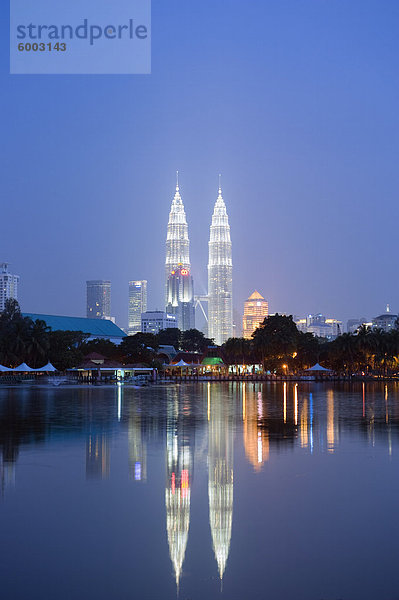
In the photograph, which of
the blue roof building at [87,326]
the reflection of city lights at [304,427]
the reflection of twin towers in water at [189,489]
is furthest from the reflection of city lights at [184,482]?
the blue roof building at [87,326]

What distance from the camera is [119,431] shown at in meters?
28.4

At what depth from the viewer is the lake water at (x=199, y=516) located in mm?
9648

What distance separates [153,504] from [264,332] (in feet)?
370

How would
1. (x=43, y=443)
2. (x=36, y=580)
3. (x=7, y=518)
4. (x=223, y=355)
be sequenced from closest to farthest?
1. (x=36, y=580)
2. (x=7, y=518)
3. (x=43, y=443)
4. (x=223, y=355)

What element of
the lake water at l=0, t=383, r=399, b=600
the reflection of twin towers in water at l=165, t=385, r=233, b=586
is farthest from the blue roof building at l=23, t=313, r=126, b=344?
the lake water at l=0, t=383, r=399, b=600

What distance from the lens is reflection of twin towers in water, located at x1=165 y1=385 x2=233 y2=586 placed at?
1145 cm

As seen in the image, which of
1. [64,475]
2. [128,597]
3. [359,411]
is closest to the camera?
[128,597]

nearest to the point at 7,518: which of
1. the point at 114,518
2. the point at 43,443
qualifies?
the point at 114,518

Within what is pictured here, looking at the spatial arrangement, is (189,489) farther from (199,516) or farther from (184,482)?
(199,516)

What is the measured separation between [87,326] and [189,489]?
163 metres

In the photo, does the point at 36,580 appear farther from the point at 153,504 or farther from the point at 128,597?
the point at 153,504

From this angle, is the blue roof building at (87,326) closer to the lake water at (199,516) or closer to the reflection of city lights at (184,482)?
the lake water at (199,516)

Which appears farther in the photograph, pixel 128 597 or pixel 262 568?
pixel 262 568

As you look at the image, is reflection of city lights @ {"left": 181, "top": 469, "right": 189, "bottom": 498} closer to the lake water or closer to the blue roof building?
the lake water
